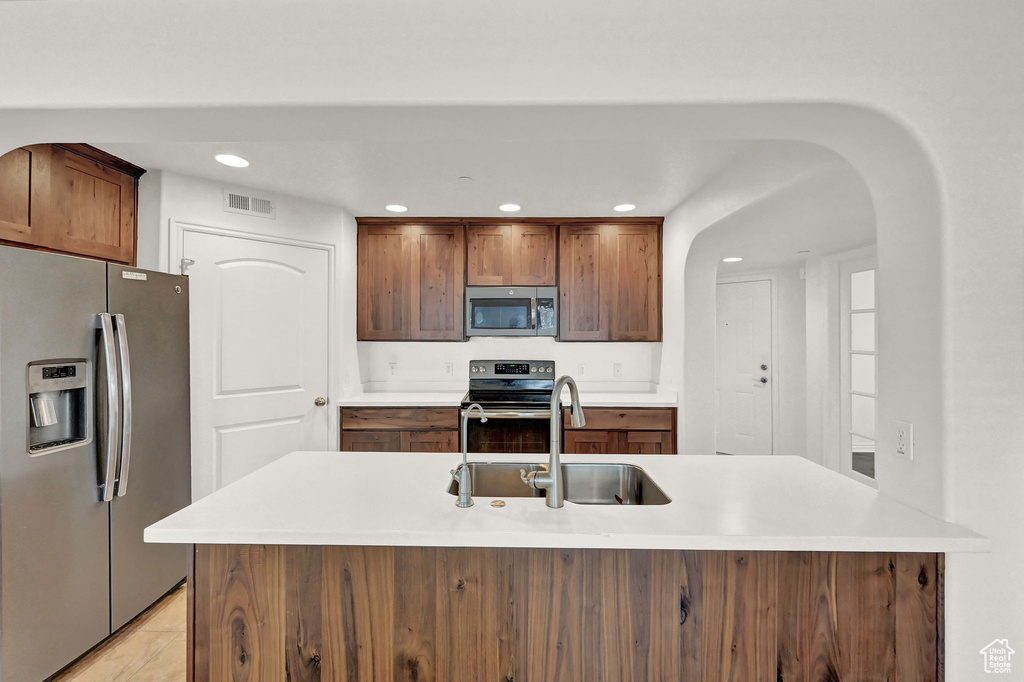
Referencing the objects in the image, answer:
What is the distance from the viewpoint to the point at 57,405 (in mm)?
1844

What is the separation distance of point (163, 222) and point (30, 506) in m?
1.60

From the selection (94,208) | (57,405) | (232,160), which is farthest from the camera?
(232,160)

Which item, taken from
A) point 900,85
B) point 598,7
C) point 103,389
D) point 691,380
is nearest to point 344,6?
point 598,7

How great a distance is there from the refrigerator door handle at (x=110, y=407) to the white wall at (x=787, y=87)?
0.92 m

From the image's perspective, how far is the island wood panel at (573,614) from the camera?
45.8 inches

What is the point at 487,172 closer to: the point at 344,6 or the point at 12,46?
the point at 344,6

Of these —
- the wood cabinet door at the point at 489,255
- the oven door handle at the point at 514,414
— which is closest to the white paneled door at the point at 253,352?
the wood cabinet door at the point at 489,255

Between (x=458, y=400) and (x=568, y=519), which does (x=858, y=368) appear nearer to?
(x=458, y=400)

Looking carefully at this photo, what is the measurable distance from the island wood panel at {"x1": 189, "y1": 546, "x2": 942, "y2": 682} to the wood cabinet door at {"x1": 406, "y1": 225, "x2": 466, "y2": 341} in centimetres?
255

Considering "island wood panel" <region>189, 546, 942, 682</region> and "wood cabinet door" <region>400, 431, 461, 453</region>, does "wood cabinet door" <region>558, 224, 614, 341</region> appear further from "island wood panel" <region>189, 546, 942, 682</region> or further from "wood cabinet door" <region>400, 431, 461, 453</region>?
"island wood panel" <region>189, 546, 942, 682</region>

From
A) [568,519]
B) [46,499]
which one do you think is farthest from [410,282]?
[568,519]

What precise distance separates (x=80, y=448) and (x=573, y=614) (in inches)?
80.8

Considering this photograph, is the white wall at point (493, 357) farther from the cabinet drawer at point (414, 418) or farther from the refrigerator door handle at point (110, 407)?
the refrigerator door handle at point (110, 407)

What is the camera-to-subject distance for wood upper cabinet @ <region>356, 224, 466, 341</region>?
3.67 meters
